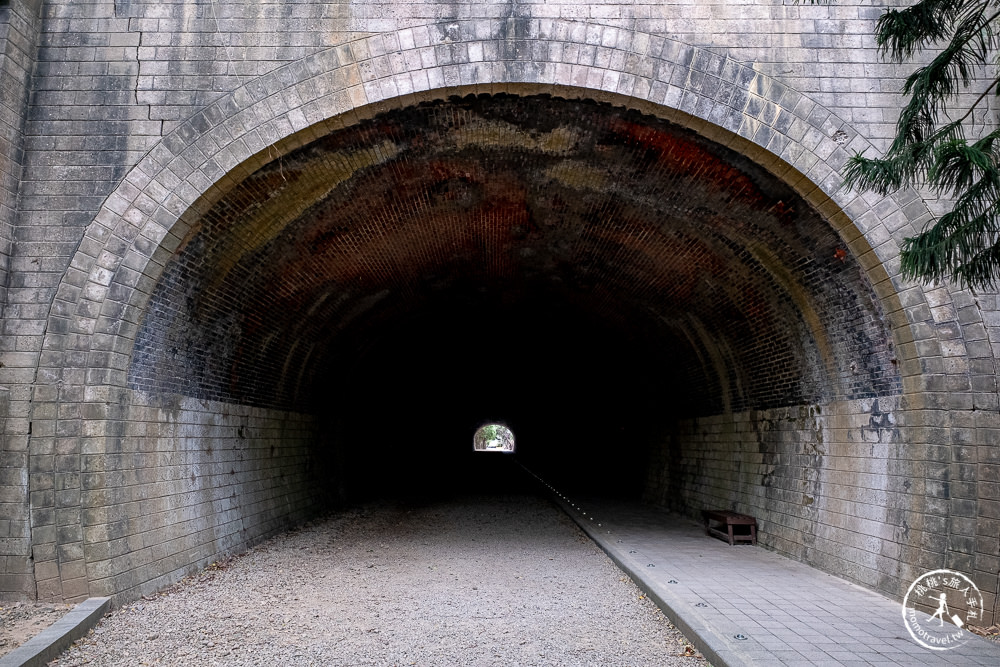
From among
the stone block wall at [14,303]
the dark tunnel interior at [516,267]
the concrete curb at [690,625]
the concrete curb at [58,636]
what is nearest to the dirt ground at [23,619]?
the concrete curb at [58,636]

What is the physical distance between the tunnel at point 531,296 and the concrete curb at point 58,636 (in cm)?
157

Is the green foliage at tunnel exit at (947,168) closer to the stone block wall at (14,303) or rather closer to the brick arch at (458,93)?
the brick arch at (458,93)

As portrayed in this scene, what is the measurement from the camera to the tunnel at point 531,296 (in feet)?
23.2

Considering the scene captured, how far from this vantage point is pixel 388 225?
9094mm

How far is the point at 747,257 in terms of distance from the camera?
8.01 metres

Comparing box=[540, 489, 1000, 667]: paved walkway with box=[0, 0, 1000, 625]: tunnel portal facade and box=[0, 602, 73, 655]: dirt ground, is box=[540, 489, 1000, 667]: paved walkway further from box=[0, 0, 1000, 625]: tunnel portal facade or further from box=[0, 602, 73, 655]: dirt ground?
box=[0, 602, 73, 655]: dirt ground

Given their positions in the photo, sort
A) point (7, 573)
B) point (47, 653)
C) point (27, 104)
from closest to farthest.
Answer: point (47, 653) → point (7, 573) → point (27, 104)

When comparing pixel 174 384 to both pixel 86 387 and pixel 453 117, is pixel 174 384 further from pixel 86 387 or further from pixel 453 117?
pixel 453 117

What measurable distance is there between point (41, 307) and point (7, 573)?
7.81 feet

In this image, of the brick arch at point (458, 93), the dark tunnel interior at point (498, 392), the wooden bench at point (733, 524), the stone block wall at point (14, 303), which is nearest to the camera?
the stone block wall at point (14, 303)

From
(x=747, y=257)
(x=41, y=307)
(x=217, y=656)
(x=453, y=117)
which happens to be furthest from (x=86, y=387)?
(x=747, y=257)

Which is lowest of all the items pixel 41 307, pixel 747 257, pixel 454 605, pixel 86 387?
pixel 454 605

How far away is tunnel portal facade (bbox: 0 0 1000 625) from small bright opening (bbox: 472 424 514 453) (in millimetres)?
43247

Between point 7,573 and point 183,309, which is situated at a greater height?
point 183,309
